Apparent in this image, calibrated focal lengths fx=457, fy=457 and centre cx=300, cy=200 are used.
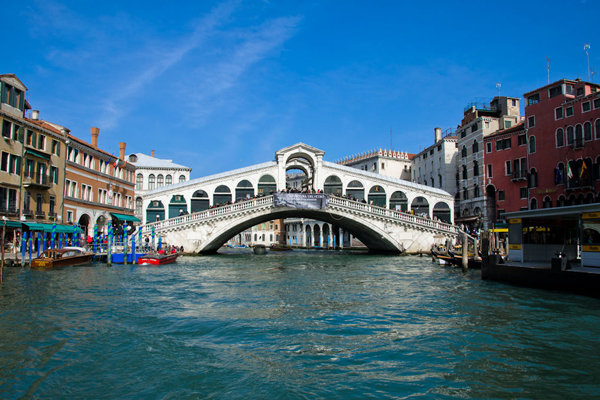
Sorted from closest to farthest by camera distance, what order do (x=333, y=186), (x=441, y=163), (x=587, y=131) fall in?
1. (x=587, y=131)
2. (x=333, y=186)
3. (x=441, y=163)

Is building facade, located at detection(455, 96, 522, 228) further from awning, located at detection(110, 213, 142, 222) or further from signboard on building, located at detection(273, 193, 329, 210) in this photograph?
awning, located at detection(110, 213, 142, 222)

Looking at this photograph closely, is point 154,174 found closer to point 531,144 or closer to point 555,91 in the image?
point 531,144

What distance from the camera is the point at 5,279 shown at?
569 inches

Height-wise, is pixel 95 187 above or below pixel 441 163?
below

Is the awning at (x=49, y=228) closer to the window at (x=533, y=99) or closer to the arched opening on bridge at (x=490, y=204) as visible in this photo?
the arched opening on bridge at (x=490, y=204)

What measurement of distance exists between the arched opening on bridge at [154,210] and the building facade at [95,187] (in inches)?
60.8

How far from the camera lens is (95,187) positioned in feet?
92.6

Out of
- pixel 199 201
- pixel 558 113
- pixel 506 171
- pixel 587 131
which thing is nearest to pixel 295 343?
pixel 587 131

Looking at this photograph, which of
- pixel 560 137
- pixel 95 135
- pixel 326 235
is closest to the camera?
pixel 560 137

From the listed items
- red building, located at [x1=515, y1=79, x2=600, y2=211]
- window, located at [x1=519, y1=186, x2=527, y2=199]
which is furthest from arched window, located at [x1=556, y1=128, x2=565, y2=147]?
window, located at [x1=519, y1=186, x2=527, y2=199]

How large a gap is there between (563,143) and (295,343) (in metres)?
24.6

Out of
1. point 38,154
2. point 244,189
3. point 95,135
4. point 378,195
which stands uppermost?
point 95,135

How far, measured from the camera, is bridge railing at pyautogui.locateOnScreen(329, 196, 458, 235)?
91.1 ft

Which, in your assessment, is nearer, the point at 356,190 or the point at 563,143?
the point at 563,143
